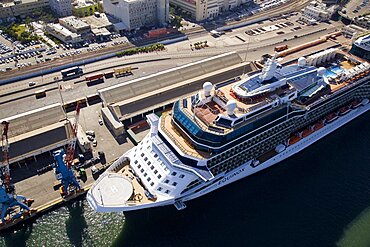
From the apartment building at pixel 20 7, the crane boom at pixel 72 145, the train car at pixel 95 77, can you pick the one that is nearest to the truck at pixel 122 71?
the train car at pixel 95 77

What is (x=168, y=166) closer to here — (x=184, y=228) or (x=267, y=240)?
(x=184, y=228)

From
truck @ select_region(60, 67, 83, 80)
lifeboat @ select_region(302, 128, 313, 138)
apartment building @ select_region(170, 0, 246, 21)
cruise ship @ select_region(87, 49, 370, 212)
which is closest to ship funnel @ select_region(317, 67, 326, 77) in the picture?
cruise ship @ select_region(87, 49, 370, 212)

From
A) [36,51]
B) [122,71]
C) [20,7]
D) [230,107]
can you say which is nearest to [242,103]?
[230,107]

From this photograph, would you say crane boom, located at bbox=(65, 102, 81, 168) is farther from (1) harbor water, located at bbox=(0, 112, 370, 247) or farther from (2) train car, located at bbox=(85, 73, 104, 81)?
(2) train car, located at bbox=(85, 73, 104, 81)

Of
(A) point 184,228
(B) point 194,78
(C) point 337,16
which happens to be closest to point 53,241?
(A) point 184,228

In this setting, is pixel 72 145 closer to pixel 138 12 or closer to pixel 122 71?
pixel 122 71

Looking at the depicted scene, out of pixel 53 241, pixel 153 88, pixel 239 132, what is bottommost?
pixel 53 241

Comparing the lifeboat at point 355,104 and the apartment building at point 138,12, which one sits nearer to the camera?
the lifeboat at point 355,104

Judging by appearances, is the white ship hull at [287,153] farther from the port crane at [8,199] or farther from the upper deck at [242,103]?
the port crane at [8,199]
